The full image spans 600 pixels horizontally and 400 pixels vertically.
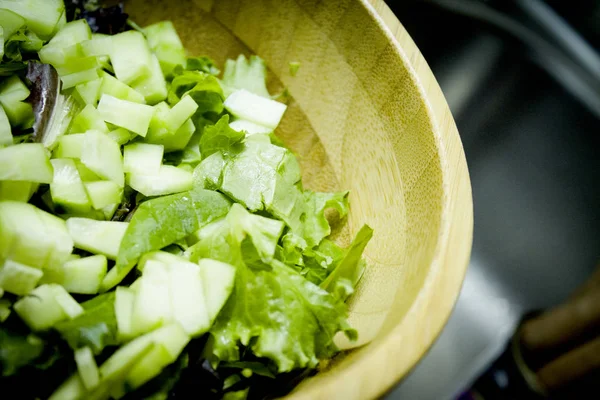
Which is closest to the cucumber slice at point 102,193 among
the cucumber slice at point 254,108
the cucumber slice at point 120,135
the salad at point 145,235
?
the salad at point 145,235

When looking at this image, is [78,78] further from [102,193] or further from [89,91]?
[102,193]

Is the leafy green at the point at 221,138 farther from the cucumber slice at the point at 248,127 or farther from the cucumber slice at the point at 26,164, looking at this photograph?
the cucumber slice at the point at 26,164

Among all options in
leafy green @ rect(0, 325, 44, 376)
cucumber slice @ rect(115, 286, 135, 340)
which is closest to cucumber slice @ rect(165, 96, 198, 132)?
cucumber slice @ rect(115, 286, 135, 340)

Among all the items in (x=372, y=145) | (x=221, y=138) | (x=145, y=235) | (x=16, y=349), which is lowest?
(x=16, y=349)

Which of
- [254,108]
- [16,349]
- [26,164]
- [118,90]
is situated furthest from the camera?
[254,108]

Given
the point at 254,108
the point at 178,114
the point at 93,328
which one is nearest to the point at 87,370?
the point at 93,328

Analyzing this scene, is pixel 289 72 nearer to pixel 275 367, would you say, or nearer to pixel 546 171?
pixel 275 367
